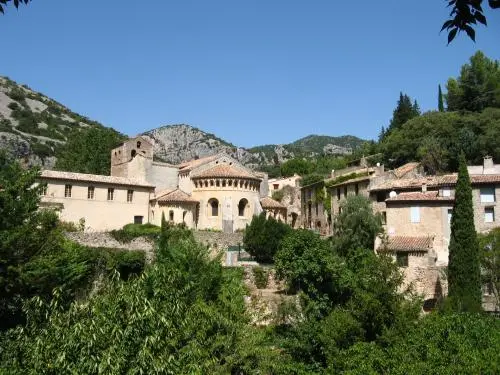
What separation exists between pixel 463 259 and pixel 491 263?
2.67 meters

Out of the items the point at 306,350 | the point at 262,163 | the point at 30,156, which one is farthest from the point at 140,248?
the point at 262,163

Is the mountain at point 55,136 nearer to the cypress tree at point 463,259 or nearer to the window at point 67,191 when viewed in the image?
the window at point 67,191

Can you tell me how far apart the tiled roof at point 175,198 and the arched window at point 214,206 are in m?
1.61

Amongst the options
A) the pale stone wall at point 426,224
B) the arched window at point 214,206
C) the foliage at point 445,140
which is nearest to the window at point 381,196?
the pale stone wall at point 426,224

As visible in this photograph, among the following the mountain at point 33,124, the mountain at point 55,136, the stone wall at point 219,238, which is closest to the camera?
the stone wall at point 219,238

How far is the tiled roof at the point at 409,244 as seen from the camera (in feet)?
111

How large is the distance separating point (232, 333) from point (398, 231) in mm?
21726

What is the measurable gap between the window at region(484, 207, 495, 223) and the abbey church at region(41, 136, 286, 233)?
69.9 ft

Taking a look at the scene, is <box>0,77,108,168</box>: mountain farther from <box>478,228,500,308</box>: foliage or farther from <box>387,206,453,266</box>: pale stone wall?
<box>478,228,500,308</box>: foliage

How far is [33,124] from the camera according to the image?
11625 centimetres

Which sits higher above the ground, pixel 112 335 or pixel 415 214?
pixel 415 214

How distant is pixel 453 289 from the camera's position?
30.3 meters

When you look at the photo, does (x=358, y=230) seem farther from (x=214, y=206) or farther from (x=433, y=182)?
(x=214, y=206)

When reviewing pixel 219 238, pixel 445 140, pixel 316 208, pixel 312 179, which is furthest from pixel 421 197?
pixel 312 179
